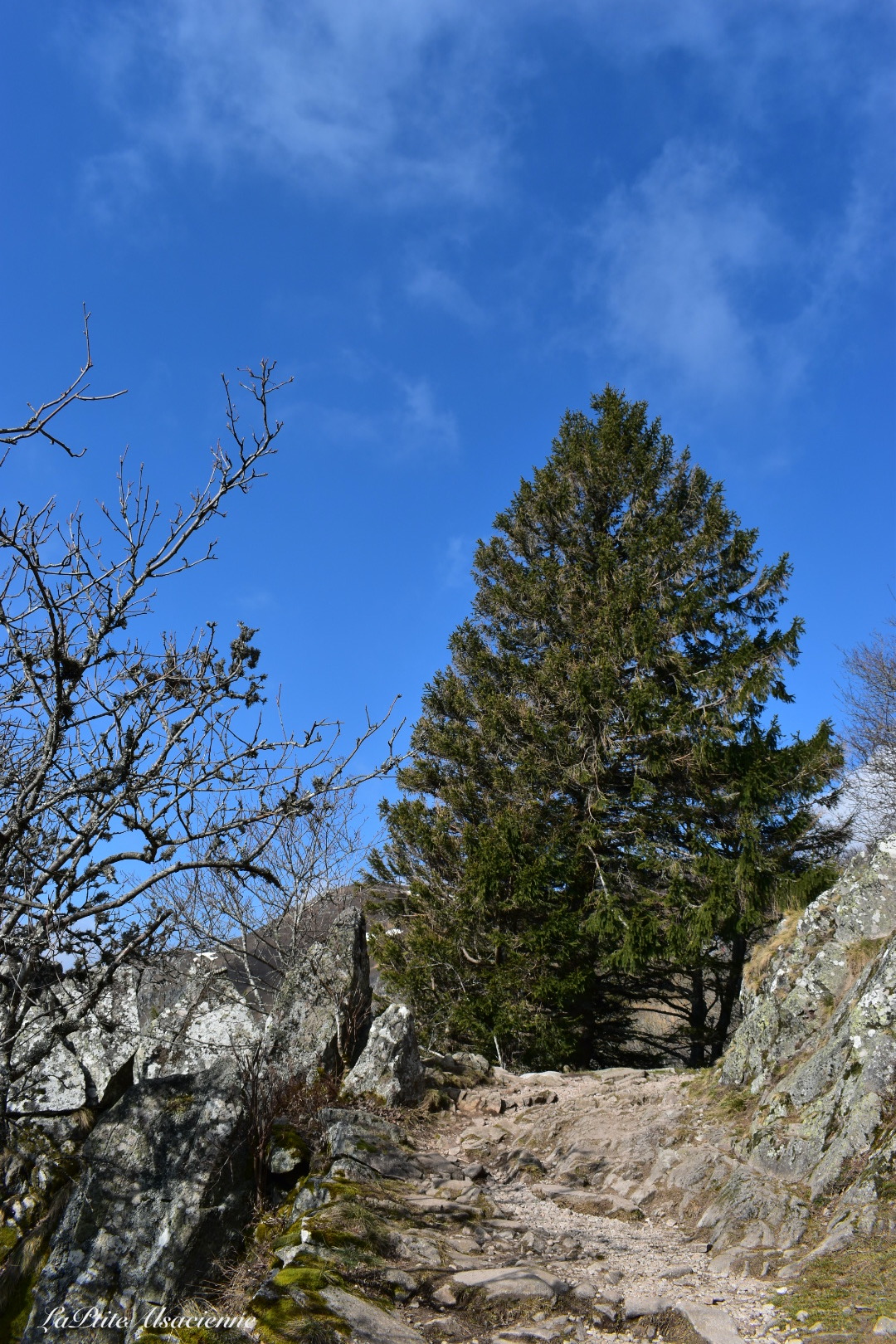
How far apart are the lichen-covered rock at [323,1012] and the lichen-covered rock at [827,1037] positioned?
428 centimetres

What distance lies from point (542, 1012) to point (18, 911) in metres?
10.3

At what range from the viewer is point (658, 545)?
1544 centimetres

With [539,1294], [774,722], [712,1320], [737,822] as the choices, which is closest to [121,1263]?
[539,1294]

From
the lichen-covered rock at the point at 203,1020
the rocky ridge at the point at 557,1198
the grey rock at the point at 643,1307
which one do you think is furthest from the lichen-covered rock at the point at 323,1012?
the grey rock at the point at 643,1307

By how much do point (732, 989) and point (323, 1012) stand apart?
7542 mm

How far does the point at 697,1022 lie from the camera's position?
1406 centimetres

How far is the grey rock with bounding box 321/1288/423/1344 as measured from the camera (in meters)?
3.88

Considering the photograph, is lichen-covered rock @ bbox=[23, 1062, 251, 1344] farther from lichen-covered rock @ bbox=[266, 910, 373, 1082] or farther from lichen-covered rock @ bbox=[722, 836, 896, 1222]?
lichen-covered rock @ bbox=[722, 836, 896, 1222]

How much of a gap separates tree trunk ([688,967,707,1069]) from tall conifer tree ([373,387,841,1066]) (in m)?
0.05

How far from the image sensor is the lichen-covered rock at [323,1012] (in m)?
9.31

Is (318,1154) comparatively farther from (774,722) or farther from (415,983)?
(774,722)

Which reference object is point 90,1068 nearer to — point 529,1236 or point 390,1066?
point 390,1066

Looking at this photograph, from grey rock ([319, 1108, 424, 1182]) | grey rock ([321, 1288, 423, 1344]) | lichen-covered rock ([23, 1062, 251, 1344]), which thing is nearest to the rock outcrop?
lichen-covered rock ([23, 1062, 251, 1344])

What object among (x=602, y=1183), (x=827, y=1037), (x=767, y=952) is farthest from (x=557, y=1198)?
(x=767, y=952)
